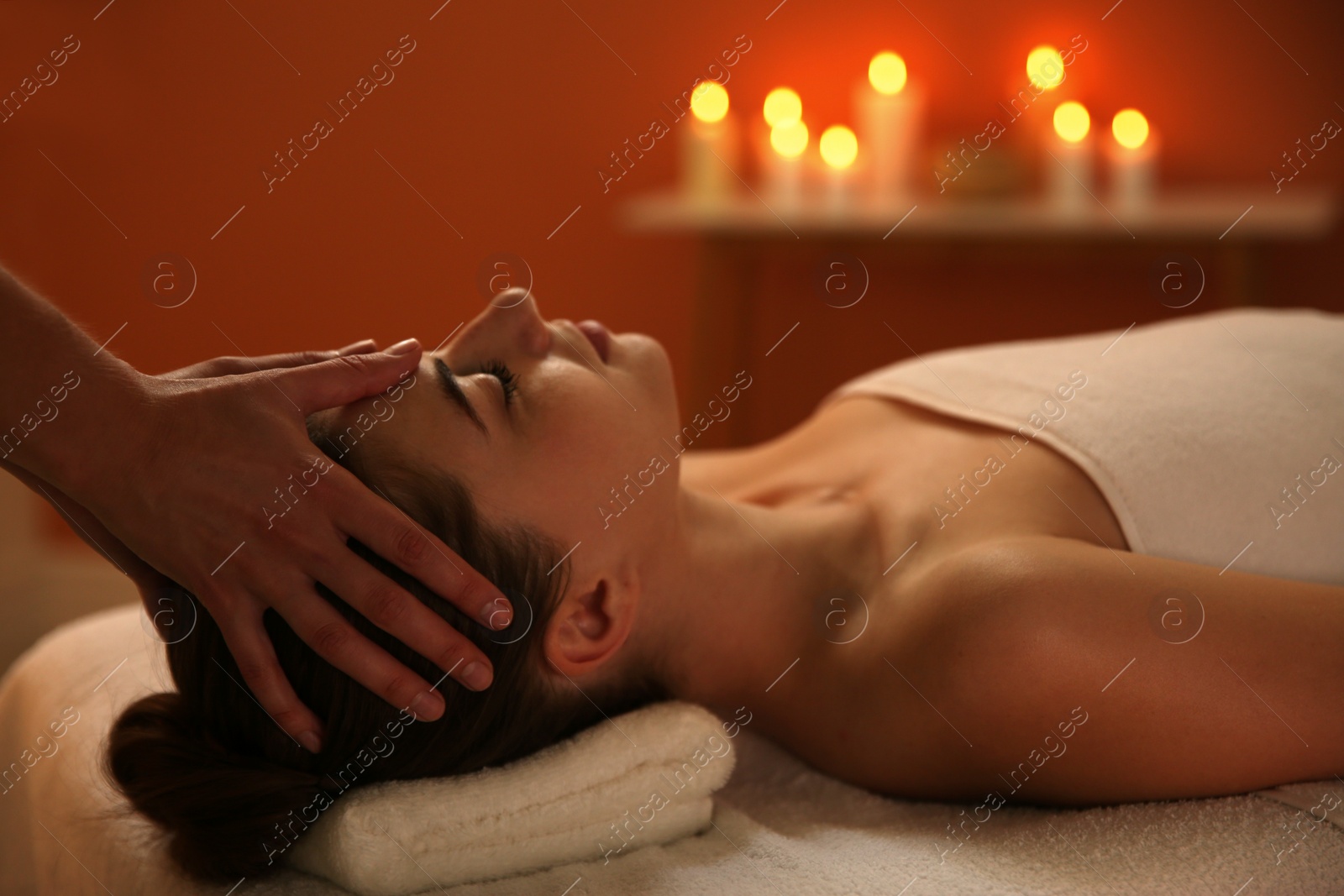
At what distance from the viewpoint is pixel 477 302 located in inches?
108

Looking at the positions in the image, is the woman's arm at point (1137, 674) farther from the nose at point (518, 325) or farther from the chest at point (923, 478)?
the nose at point (518, 325)

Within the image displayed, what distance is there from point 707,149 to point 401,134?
793 millimetres

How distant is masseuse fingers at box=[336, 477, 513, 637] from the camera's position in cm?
87

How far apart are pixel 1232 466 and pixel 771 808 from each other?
63cm

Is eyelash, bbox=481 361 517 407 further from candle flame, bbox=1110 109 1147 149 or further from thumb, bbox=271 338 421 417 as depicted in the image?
candle flame, bbox=1110 109 1147 149

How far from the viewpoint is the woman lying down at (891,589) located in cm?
93

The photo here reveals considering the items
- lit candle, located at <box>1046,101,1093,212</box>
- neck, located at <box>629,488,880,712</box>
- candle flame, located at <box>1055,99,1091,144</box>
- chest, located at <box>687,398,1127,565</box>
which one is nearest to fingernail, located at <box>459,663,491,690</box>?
neck, located at <box>629,488,880,712</box>

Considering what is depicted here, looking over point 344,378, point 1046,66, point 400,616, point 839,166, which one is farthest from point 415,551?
point 1046,66

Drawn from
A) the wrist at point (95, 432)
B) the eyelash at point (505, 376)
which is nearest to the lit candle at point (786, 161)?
the eyelash at point (505, 376)

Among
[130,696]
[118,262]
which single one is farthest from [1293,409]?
[118,262]

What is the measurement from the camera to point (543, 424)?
40.0 inches

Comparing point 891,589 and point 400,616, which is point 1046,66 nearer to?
point 891,589

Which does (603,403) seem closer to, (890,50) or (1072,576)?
(1072,576)

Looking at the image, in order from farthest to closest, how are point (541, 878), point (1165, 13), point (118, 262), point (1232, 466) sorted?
point (118, 262) → point (1165, 13) → point (1232, 466) → point (541, 878)
